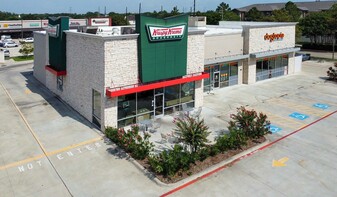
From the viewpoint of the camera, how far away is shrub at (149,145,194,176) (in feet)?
48.5

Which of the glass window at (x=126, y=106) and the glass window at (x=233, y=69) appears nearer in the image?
the glass window at (x=126, y=106)

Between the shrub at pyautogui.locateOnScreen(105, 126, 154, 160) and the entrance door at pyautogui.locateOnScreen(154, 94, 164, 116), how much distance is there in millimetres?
4458

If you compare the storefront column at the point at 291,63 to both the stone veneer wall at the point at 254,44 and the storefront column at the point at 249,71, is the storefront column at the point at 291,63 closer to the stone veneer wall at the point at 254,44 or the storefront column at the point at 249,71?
the stone veneer wall at the point at 254,44

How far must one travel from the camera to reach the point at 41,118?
23.2 metres

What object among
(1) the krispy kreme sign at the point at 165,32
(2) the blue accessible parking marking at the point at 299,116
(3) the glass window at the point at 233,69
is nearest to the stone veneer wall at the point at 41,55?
(1) the krispy kreme sign at the point at 165,32

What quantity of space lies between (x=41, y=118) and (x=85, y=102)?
3594mm

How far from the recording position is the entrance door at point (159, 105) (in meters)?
22.9

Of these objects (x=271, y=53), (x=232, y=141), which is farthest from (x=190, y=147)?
(x=271, y=53)

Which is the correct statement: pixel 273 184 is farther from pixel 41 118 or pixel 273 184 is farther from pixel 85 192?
pixel 41 118

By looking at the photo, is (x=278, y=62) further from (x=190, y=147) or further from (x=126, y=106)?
(x=190, y=147)

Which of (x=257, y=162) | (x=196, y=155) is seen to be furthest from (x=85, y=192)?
(x=257, y=162)

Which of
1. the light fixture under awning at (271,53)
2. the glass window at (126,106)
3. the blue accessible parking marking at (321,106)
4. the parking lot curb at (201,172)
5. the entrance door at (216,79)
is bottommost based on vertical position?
the parking lot curb at (201,172)

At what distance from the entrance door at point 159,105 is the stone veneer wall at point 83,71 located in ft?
14.5

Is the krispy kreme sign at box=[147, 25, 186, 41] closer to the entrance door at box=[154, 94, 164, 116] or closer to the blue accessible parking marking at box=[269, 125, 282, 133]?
the entrance door at box=[154, 94, 164, 116]
